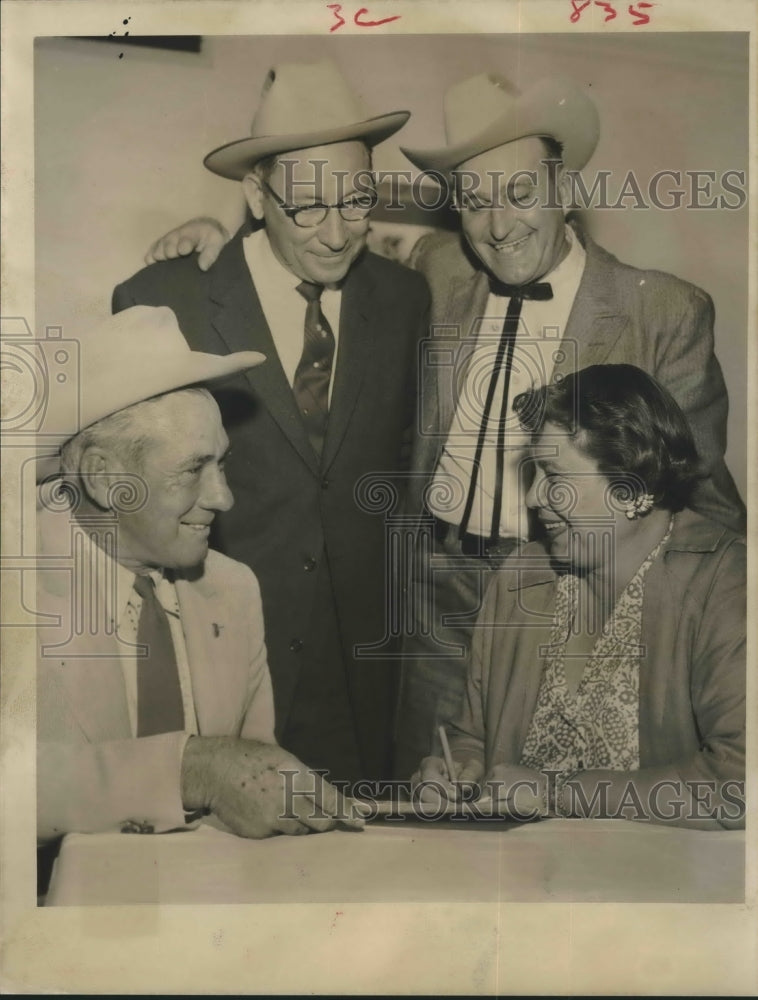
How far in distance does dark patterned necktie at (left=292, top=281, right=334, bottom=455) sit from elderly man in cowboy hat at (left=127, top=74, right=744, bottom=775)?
24 cm

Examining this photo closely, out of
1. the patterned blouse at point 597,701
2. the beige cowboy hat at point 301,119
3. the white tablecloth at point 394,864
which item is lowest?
the white tablecloth at point 394,864

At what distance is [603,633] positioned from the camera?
3023 mm

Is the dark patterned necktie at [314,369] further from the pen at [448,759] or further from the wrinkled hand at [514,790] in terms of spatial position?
the wrinkled hand at [514,790]

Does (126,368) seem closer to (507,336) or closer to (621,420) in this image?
(507,336)

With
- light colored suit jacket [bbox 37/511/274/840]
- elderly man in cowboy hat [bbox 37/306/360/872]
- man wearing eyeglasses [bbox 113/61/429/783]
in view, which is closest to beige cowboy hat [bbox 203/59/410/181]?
man wearing eyeglasses [bbox 113/61/429/783]

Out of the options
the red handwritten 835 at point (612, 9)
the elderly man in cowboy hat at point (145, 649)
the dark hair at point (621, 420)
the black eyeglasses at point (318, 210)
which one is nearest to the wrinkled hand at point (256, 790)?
the elderly man in cowboy hat at point (145, 649)

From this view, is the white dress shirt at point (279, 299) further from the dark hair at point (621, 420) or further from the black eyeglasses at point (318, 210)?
the dark hair at point (621, 420)

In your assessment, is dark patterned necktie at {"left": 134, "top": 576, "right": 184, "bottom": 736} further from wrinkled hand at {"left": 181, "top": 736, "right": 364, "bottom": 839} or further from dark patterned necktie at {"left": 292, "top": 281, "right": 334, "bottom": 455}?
dark patterned necktie at {"left": 292, "top": 281, "right": 334, "bottom": 455}

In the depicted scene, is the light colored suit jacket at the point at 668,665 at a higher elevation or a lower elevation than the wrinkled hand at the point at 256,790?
higher

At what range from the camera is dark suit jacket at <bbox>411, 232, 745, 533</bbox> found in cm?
303

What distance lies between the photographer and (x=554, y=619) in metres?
3.03

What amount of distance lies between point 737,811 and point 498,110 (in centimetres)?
183

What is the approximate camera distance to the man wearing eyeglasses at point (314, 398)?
9.89 feet

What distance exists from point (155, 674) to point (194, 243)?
1.07 m
